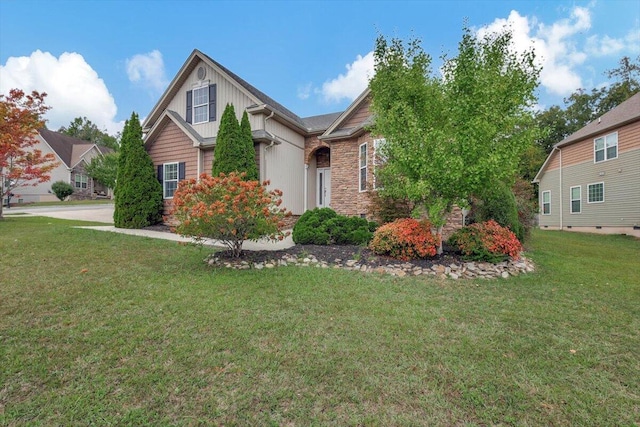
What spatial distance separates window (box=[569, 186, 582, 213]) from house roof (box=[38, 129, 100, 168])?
40658 mm

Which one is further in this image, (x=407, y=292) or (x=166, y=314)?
(x=407, y=292)

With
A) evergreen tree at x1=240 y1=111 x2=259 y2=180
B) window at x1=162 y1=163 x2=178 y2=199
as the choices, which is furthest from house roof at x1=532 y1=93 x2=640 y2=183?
window at x1=162 y1=163 x2=178 y2=199

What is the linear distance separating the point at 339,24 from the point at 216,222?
10675mm

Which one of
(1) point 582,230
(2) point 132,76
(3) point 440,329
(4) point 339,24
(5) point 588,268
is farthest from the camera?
(1) point 582,230

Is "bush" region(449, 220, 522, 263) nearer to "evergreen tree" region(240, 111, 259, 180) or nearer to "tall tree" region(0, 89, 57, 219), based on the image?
"evergreen tree" region(240, 111, 259, 180)

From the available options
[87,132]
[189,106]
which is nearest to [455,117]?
[189,106]

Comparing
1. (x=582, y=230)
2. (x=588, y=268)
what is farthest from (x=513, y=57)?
(x=582, y=230)

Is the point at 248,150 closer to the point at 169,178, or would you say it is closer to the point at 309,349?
the point at 169,178

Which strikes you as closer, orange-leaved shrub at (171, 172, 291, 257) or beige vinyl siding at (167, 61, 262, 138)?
orange-leaved shrub at (171, 172, 291, 257)

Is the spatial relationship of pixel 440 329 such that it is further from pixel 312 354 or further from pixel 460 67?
pixel 460 67

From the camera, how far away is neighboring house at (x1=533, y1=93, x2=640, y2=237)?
566 inches

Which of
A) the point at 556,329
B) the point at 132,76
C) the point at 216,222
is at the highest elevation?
the point at 132,76

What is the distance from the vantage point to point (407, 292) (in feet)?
16.1

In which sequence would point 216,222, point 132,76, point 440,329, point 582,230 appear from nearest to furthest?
point 440,329, point 216,222, point 132,76, point 582,230
